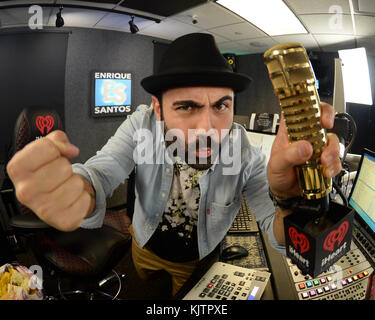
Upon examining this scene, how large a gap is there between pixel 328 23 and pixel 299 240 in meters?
3.47

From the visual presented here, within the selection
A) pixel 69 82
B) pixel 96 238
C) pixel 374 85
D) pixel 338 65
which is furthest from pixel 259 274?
pixel 374 85

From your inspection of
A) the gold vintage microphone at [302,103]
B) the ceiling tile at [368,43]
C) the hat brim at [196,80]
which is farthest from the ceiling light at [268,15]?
the gold vintage microphone at [302,103]

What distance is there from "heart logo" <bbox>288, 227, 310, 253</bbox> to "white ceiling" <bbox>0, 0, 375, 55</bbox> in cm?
203

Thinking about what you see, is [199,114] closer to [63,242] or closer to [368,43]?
[63,242]

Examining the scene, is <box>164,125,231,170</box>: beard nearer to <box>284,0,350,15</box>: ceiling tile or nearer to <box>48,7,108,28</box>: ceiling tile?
<box>284,0,350,15</box>: ceiling tile

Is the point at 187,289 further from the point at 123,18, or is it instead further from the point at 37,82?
the point at 37,82

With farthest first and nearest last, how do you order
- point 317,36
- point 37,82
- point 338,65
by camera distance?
1. point 317,36
2. point 37,82
3. point 338,65

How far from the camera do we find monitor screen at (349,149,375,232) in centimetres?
88

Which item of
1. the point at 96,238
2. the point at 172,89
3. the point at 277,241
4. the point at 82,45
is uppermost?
the point at 82,45

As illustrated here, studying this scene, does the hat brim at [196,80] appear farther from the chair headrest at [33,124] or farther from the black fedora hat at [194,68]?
the chair headrest at [33,124]

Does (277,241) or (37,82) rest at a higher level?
A: (37,82)

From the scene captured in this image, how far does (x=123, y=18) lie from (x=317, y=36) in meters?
2.99

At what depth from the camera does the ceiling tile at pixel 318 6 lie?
84.4 inches

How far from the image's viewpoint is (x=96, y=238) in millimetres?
1354
